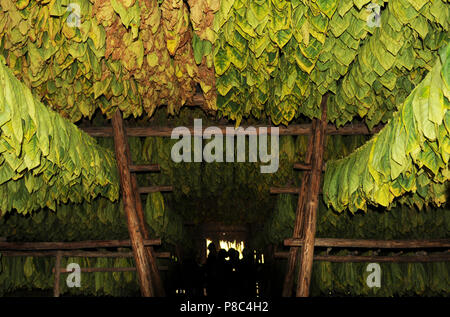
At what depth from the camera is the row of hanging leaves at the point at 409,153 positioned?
1836mm

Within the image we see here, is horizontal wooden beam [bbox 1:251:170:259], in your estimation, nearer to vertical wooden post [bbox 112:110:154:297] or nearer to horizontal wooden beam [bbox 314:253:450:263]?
vertical wooden post [bbox 112:110:154:297]

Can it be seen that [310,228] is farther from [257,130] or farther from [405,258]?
[405,258]

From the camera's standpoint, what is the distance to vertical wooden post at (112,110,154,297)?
5496 mm

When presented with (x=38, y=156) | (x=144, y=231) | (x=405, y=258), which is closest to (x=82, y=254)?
(x=144, y=231)

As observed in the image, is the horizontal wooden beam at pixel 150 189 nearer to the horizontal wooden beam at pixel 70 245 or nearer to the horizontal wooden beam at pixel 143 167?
the horizontal wooden beam at pixel 143 167

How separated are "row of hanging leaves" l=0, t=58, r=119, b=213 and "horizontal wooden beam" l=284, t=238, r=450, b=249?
8.83ft

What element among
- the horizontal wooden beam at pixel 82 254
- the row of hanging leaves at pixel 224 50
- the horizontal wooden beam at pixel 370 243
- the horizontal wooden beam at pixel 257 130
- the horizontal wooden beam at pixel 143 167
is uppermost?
the row of hanging leaves at pixel 224 50

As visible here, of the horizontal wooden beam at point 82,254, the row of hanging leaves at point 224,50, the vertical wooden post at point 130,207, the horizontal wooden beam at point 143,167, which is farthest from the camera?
the horizontal wooden beam at point 82,254

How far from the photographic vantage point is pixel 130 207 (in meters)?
5.83

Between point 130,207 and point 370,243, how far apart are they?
3455 mm

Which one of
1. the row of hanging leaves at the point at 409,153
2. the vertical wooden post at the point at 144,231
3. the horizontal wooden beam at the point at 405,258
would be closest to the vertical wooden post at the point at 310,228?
A: the horizontal wooden beam at the point at 405,258

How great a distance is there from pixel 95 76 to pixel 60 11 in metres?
0.97

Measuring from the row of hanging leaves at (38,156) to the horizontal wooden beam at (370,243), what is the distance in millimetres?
A: 2691

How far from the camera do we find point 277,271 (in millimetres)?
11922
